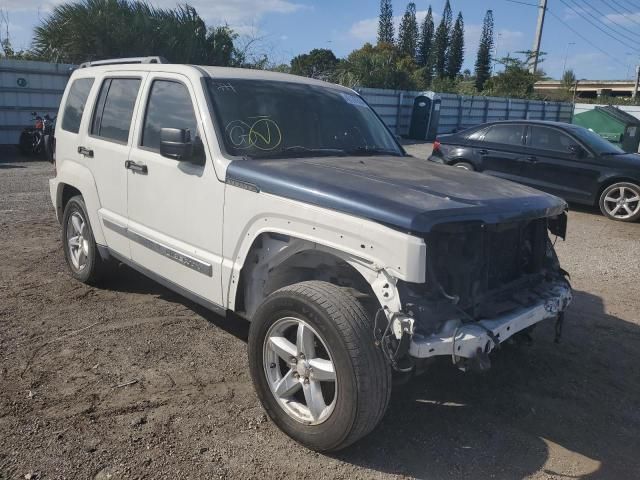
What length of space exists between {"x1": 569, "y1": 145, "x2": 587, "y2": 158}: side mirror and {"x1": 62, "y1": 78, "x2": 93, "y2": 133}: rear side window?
812cm

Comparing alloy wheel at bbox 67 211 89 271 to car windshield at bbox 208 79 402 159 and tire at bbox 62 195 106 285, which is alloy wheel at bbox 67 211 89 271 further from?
car windshield at bbox 208 79 402 159

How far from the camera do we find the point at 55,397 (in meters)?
3.60

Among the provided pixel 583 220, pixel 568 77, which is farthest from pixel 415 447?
pixel 568 77

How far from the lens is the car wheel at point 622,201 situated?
9.76m

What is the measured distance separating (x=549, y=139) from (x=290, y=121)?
770cm

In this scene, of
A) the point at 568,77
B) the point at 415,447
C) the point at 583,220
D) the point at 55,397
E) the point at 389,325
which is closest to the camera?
the point at 389,325

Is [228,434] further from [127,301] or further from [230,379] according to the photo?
[127,301]

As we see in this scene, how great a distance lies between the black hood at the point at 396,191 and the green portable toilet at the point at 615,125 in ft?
54.4

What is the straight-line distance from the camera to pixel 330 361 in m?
3.05

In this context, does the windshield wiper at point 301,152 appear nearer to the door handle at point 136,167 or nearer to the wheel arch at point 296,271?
the wheel arch at point 296,271

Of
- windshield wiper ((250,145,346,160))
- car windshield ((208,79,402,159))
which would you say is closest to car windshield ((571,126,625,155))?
car windshield ((208,79,402,159))

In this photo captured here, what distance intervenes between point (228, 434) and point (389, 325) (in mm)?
1215

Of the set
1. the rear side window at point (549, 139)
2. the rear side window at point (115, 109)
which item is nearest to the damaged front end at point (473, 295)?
the rear side window at point (115, 109)

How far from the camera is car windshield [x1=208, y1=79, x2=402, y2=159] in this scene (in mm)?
3959
